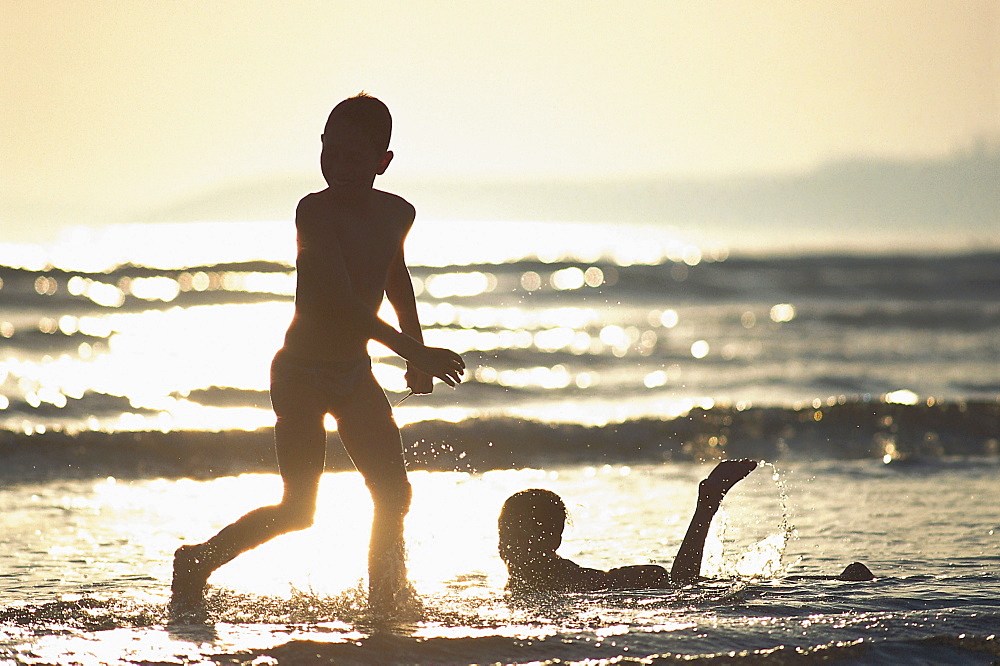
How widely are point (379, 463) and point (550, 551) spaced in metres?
1.20

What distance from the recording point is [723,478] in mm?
5457

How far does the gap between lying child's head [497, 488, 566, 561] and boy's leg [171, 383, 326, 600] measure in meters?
1.11

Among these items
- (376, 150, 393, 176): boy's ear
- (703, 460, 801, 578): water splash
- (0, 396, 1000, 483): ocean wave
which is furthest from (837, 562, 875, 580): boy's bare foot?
(0, 396, 1000, 483): ocean wave

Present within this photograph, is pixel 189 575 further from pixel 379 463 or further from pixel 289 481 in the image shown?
pixel 379 463

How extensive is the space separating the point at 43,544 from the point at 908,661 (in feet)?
14.9

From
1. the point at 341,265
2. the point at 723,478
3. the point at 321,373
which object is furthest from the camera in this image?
the point at 723,478

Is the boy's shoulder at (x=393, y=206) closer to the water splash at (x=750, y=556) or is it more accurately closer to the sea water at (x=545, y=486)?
the sea water at (x=545, y=486)

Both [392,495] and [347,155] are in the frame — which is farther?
[392,495]

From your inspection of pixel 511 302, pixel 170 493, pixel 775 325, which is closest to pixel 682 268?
pixel 511 302

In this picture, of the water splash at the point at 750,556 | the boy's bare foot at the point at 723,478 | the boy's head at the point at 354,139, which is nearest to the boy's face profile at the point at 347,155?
the boy's head at the point at 354,139

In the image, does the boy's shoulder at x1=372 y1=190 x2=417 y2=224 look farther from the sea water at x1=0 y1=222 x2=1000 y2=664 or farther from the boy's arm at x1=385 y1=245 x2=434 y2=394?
the sea water at x1=0 y1=222 x2=1000 y2=664

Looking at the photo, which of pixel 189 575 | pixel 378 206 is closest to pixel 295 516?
pixel 189 575

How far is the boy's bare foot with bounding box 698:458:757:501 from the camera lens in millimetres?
5426

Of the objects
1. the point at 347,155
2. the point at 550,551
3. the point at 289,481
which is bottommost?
the point at 550,551
